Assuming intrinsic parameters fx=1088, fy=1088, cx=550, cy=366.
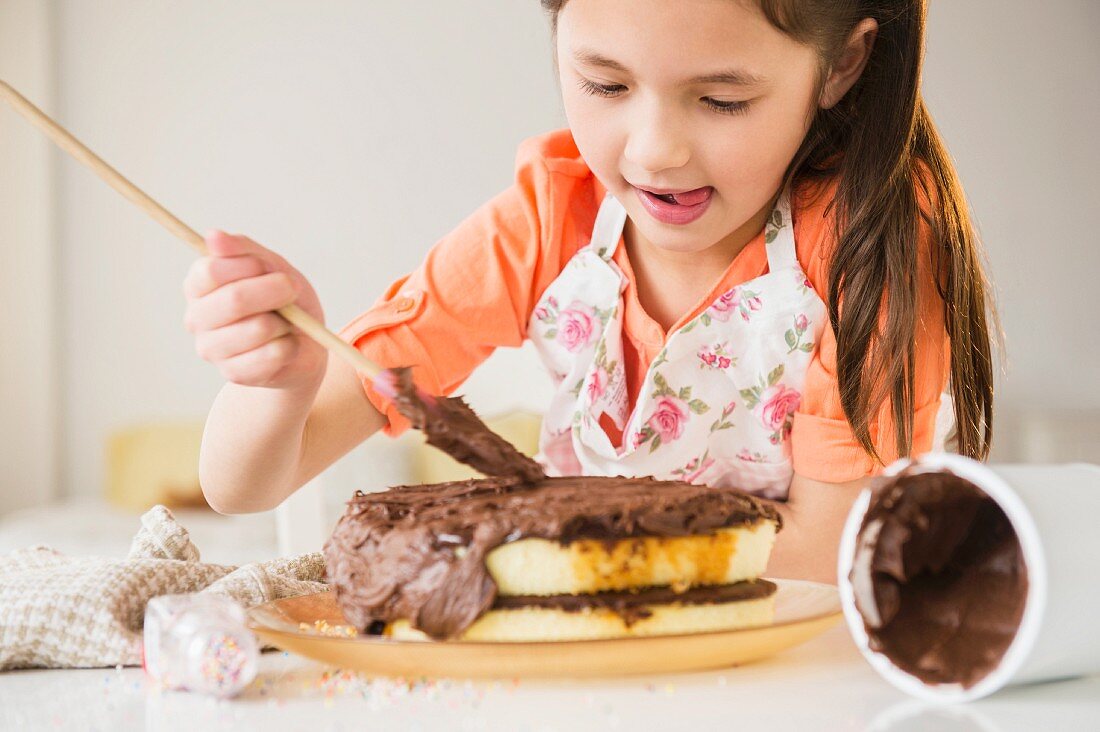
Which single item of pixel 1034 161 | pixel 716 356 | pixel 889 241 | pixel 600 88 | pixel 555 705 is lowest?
pixel 555 705

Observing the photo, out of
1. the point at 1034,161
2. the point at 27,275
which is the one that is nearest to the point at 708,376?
the point at 1034,161

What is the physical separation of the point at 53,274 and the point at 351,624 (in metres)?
3.17

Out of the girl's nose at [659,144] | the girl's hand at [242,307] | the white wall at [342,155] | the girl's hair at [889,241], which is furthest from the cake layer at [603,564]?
the white wall at [342,155]

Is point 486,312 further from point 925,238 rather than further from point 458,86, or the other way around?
point 458,86

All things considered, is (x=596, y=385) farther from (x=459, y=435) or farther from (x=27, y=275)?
(x=27, y=275)

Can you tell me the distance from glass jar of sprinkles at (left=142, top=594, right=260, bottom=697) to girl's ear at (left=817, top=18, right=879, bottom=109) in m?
0.80

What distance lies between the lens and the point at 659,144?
950 millimetres

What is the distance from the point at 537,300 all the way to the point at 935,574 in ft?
2.67

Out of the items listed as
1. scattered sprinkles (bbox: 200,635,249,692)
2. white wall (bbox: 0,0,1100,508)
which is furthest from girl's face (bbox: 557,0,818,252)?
white wall (bbox: 0,0,1100,508)

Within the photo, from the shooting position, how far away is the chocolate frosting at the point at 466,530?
62 centimetres

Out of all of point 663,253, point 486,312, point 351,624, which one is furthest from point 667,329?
point 351,624

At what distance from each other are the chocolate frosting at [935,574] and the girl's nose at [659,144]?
0.46m

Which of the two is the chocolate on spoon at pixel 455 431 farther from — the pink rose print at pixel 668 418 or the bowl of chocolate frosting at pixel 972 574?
the pink rose print at pixel 668 418

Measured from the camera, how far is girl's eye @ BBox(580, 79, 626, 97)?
99 centimetres
